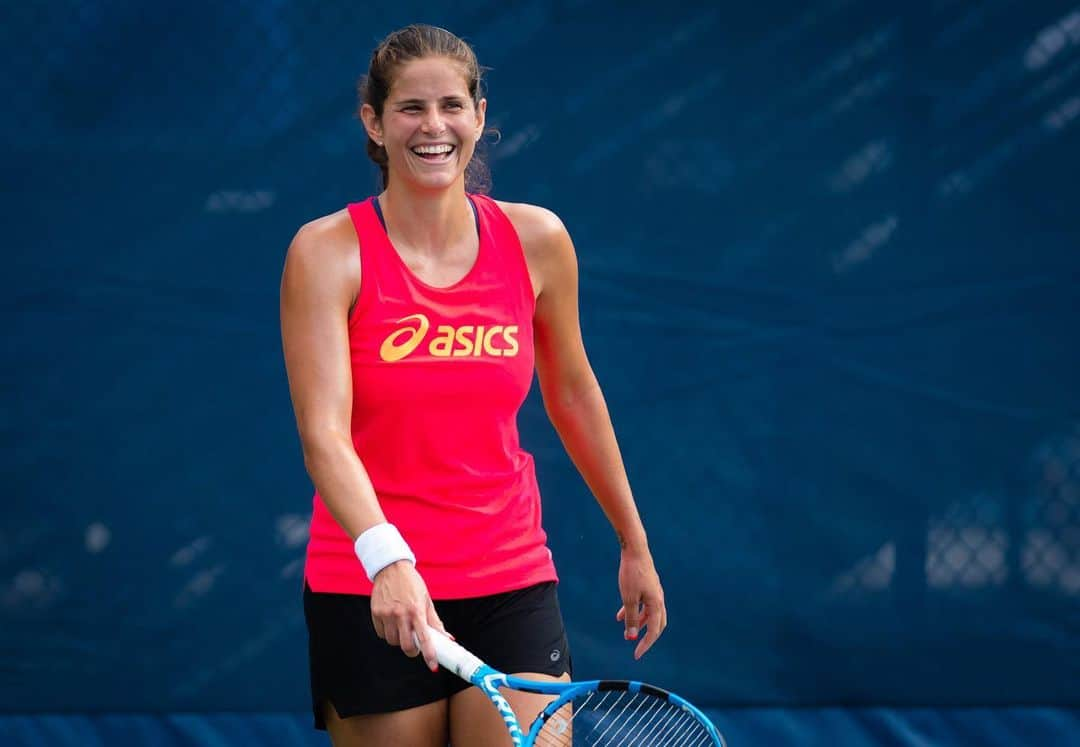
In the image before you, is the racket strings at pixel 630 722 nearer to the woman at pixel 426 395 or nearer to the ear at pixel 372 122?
the woman at pixel 426 395

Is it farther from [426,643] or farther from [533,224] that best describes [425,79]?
[426,643]

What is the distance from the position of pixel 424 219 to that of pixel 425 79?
0.77ft

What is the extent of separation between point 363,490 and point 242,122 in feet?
6.08

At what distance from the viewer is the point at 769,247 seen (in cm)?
398

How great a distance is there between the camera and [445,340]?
2.52 m

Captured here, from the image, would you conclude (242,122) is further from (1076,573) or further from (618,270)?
(1076,573)

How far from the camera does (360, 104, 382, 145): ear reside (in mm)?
2660

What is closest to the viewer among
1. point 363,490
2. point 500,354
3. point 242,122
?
point 363,490

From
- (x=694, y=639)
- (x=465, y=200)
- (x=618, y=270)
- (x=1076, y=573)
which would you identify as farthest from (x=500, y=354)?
(x=1076, y=573)

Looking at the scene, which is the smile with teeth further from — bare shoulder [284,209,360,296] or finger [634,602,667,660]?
finger [634,602,667,660]

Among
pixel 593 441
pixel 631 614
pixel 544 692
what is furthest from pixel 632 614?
pixel 544 692

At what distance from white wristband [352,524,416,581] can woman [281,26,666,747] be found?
0.11 meters

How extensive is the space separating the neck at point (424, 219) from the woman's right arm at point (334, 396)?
10 cm

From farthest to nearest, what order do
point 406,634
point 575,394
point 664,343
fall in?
point 664,343
point 575,394
point 406,634
